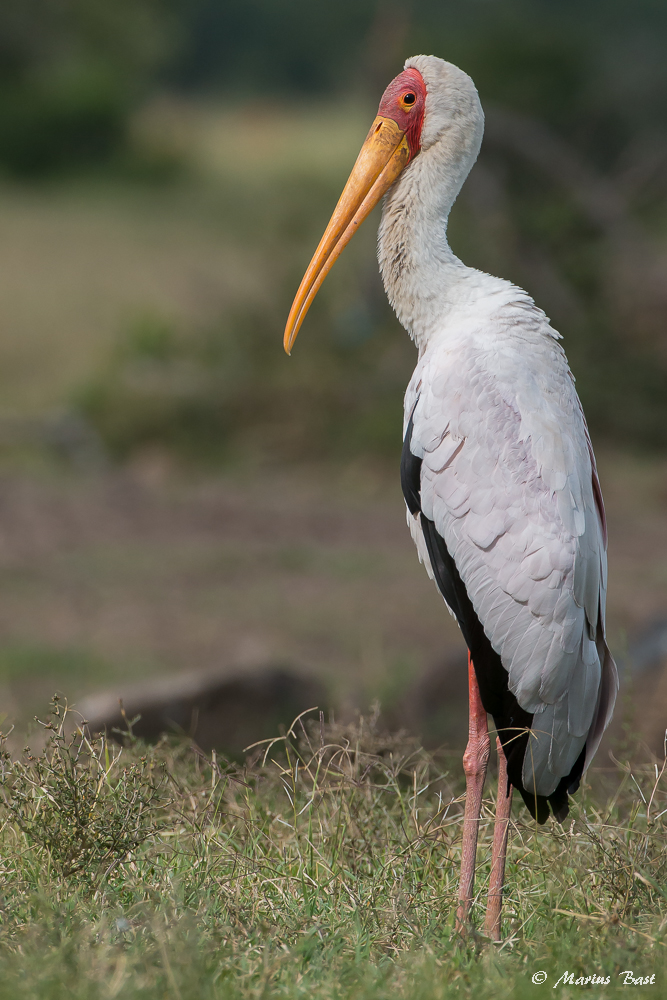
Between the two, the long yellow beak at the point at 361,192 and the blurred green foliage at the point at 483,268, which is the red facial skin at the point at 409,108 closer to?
the long yellow beak at the point at 361,192

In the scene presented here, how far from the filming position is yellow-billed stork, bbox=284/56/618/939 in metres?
2.46

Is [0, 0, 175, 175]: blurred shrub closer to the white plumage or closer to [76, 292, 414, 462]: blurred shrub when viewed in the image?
[76, 292, 414, 462]: blurred shrub

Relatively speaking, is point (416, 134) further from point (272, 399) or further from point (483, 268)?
point (272, 399)

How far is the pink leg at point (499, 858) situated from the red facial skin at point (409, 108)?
4.95 ft

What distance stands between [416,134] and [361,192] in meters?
0.20

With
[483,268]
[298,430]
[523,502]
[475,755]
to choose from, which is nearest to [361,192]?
[523,502]

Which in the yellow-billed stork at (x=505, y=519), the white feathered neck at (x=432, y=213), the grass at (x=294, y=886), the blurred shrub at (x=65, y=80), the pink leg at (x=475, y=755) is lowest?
the blurred shrub at (x=65, y=80)

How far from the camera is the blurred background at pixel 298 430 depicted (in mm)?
5715

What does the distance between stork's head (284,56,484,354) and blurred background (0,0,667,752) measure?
4.70ft

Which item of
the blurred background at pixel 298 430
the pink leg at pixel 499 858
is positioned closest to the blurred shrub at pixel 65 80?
the blurred background at pixel 298 430

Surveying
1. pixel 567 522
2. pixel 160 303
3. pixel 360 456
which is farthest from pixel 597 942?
pixel 160 303

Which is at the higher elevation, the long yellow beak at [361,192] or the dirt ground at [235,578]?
the long yellow beak at [361,192]

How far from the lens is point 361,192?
290 cm

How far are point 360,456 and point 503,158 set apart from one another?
2927mm
